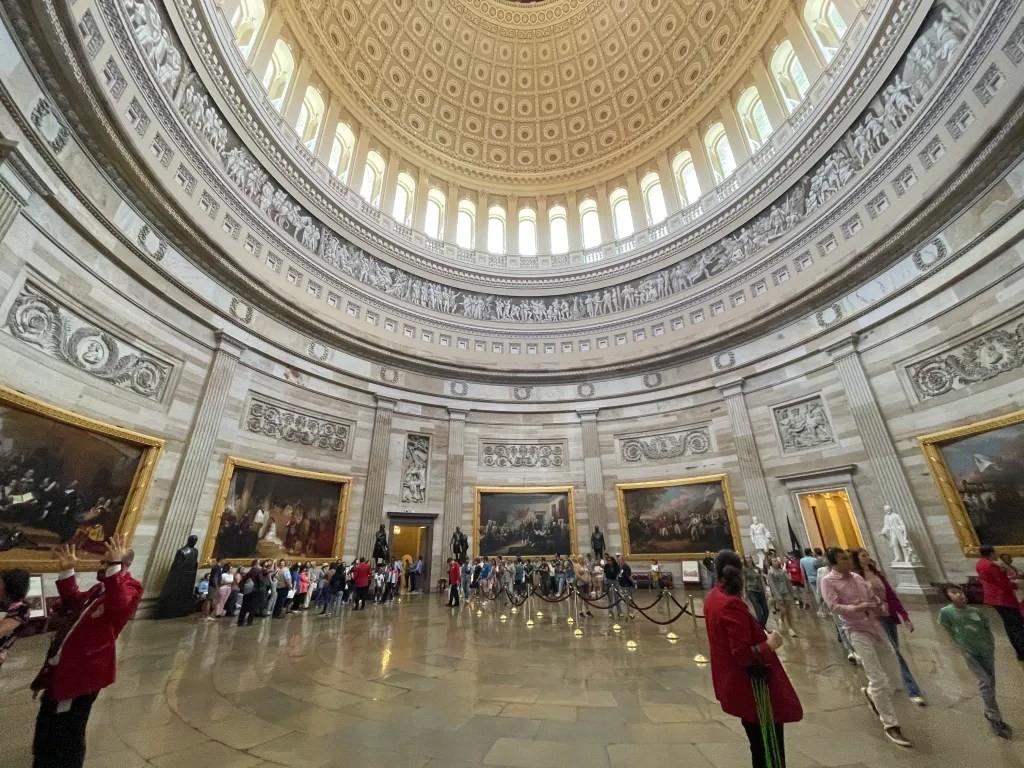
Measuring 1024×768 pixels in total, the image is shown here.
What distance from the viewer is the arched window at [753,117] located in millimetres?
20250

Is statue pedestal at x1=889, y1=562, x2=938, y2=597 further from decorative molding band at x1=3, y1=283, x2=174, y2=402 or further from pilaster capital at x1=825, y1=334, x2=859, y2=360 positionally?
decorative molding band at x1=3, y1=283, x2=174, y2=402

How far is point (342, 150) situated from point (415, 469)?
1622 cm

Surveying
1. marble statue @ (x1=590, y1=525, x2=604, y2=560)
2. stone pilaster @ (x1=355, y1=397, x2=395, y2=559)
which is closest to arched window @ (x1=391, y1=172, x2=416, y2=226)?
stone pilaster @ (x1=355, y1=397, x2=395, y2=559)

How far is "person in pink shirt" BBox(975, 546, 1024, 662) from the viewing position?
4949mm

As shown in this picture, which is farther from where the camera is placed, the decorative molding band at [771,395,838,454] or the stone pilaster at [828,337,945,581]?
the decorative molding band at [771,395,838,454]

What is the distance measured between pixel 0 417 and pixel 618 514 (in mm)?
17535

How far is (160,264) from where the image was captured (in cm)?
1121

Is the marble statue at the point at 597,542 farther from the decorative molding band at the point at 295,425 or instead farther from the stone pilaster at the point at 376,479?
the decorative molding band at the point at 295,425

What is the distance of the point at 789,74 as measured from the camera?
1936cm

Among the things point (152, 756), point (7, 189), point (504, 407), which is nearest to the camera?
point (152, 756)

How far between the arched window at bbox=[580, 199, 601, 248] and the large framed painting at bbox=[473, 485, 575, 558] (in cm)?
1416

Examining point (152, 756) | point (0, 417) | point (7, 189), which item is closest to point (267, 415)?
point (0, 417)

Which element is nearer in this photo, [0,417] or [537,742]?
→ [537,742]

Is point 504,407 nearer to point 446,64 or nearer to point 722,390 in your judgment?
point 722,390
